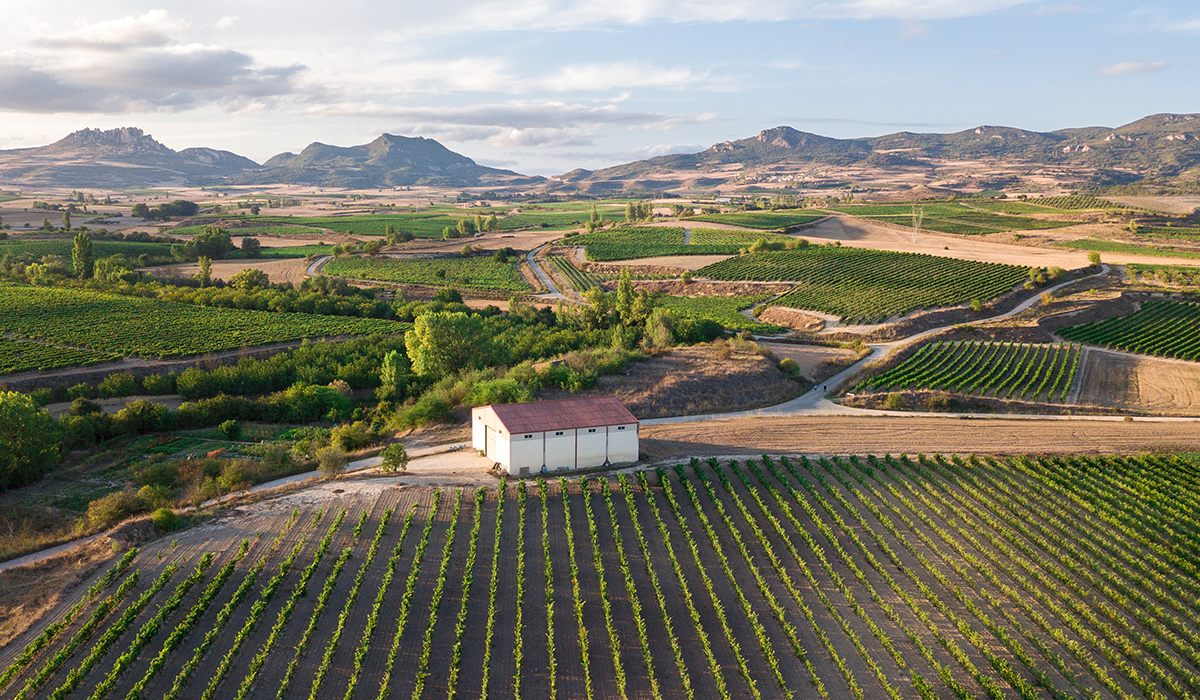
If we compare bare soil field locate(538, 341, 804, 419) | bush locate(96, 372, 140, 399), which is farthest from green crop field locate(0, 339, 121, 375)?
bare soil field locate(538, 341, 804, 419)

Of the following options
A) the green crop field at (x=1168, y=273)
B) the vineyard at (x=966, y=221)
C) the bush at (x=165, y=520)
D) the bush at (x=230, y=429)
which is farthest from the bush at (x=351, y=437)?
the vineyard at (x=966, y=221)

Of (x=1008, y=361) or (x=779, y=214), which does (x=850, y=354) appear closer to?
(x=1008, y=361)

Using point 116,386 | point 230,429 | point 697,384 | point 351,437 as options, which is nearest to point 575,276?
point 697,384

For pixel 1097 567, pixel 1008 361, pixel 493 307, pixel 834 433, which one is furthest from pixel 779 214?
pixel 1097 567

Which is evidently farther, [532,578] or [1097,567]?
[1097,567]

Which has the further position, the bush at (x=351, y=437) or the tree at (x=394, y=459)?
the bush at (x=351, y=437)

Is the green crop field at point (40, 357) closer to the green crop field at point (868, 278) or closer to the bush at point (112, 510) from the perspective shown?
the bush at point (112, 510)
